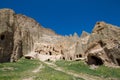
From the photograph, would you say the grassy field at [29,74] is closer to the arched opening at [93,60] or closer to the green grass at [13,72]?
the green grass at [13,72]

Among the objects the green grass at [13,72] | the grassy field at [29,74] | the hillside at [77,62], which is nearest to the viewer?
the grassy field at [29,74]

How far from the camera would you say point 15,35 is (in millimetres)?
47625

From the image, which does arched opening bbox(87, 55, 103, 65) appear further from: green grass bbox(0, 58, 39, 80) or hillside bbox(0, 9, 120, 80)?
green grass bbox(0, 58, 39, 80)

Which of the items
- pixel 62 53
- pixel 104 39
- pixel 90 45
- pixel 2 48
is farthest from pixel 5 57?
pixel 62 53

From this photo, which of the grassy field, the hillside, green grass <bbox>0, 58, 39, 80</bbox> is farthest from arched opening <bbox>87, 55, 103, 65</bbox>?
green grass <bbox>0, 58, 39, 80</bbox>

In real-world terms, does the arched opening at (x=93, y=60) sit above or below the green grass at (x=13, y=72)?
above

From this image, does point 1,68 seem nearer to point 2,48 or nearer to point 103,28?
point 2,48

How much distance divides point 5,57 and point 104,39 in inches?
799

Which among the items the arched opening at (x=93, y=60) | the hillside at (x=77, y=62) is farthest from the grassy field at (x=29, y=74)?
the arched opening at (x=93, y=60)

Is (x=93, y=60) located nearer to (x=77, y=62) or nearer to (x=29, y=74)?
(x=77, y=62)

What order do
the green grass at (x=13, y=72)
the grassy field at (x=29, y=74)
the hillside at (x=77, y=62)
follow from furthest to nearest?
the hillside at (x=77, y=62)
the green grass at (x=13, y=72)
the grassy field at (x=29, y=74)

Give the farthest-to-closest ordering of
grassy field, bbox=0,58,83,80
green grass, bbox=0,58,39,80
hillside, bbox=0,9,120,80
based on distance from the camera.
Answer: hillside, bbox=0,9,120,80 < green grass, bbox=0,58,39,80 < grassy field, bbox=0,58,83,80

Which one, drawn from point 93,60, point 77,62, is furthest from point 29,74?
point 77,62

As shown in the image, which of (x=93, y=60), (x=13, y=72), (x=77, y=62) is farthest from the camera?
(x=77, y=62)
